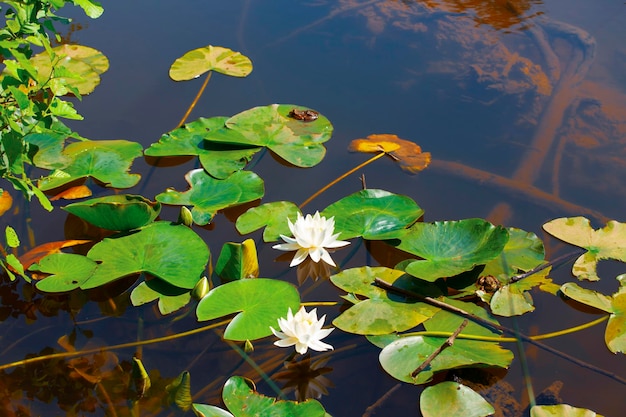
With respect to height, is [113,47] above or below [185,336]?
above

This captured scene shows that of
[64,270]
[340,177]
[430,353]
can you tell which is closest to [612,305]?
[430,353]

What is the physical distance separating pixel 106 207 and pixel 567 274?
1583 millimetres

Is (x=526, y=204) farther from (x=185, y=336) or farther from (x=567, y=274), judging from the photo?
(x=185, y=336)

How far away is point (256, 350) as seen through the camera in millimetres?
1827

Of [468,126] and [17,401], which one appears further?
[468,126]

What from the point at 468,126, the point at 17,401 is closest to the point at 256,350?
the point at 17,401

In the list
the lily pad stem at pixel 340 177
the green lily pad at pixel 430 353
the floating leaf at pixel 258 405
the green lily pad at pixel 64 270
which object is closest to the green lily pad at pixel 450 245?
the green lily pad at pixel 430 353

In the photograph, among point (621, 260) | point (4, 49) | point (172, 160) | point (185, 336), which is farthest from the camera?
point (172, 160)

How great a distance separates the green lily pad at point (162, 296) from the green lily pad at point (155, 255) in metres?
0.05

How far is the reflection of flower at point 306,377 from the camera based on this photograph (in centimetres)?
172

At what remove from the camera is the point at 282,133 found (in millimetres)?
2576

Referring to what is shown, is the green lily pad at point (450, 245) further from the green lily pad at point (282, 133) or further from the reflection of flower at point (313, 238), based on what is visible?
the green lily pad at point (282, 133)

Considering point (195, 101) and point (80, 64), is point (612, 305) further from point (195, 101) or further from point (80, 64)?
point (80, 64)

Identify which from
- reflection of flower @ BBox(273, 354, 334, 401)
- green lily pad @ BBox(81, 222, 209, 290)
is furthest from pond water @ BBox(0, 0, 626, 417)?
green lily pad @ BBox(81, 222, 209, 290)
